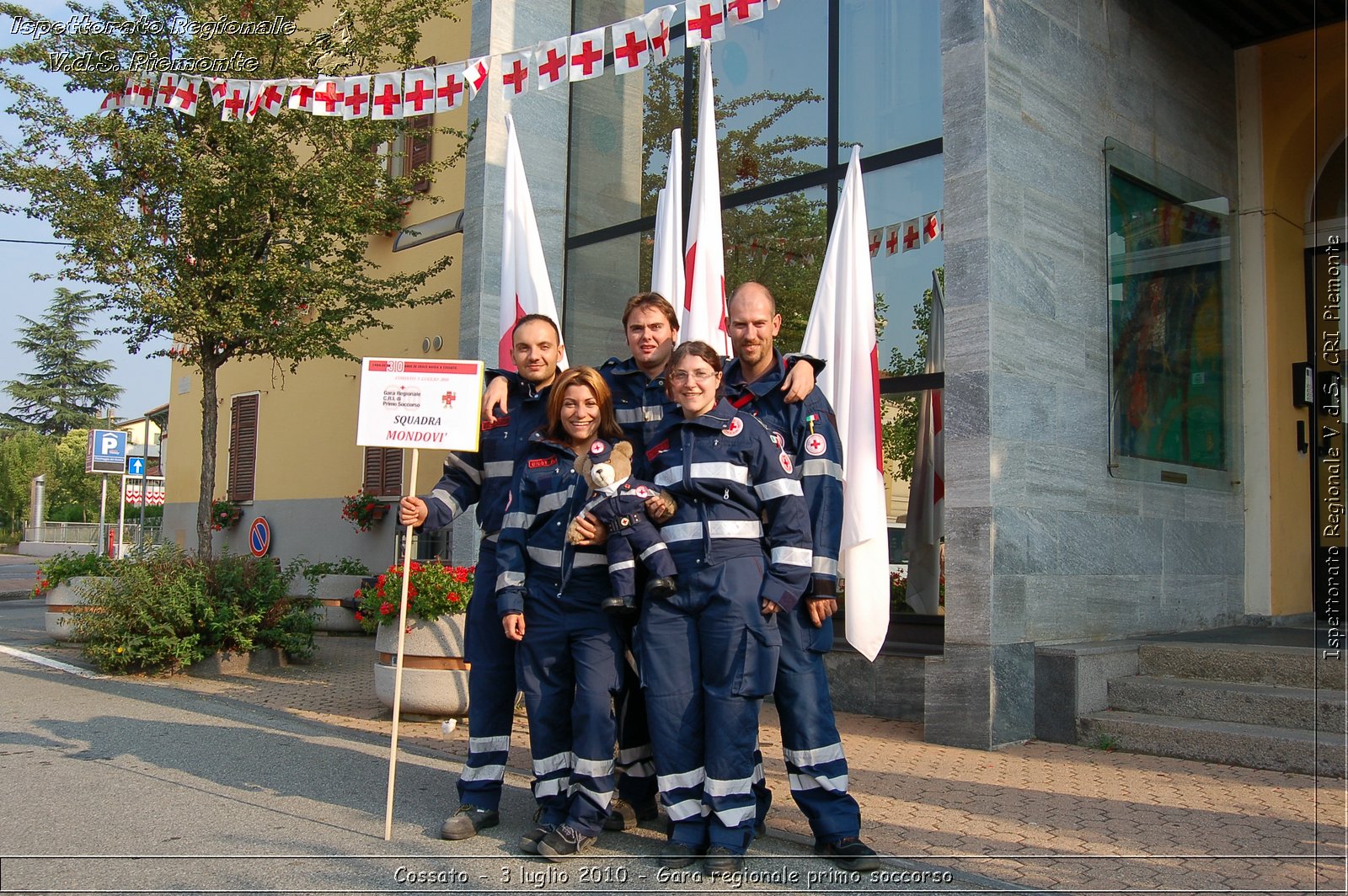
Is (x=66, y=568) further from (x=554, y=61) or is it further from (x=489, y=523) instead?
(x=489, y=523)

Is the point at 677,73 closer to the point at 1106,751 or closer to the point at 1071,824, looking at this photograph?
the point at 1106,751

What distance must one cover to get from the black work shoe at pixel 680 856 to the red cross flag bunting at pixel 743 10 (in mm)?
5193

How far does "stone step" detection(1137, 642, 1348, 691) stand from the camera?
267 inches

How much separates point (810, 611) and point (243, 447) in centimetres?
1525

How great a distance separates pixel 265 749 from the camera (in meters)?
6.58

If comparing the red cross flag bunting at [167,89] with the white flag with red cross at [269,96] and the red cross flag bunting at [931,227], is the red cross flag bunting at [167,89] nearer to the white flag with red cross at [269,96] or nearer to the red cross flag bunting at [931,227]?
the white flag with red cross at [269,96]

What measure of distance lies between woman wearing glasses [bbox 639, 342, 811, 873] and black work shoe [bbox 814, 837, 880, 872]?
34 centimetres

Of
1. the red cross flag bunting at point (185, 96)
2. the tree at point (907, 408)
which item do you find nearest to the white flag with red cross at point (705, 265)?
the tree at point (907, 408)

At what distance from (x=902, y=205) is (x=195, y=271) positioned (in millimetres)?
6653

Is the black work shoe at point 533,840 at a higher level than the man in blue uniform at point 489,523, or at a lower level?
lower

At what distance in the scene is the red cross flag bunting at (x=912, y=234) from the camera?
8531 millimetres

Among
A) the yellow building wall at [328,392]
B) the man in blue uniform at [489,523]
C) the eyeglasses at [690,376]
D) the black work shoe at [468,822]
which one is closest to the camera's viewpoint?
the eyeglasses at [690,376]

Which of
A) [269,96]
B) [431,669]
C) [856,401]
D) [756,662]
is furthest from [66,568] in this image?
[756,662]

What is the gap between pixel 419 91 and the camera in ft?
29.2
